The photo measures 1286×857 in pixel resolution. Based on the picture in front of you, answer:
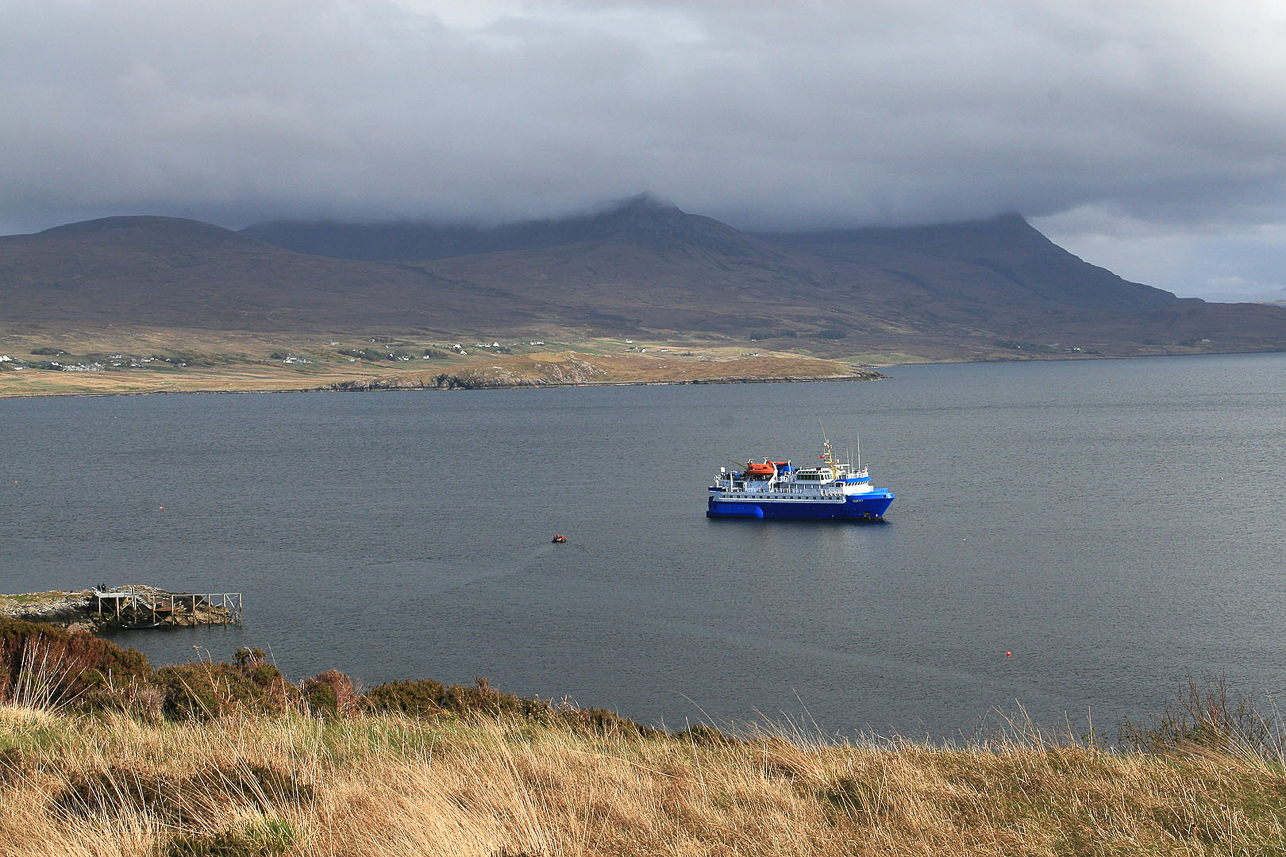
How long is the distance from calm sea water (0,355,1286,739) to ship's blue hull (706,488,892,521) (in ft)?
5.46

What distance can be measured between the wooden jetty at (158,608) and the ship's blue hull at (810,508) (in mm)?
34600

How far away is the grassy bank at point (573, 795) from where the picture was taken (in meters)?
8.06

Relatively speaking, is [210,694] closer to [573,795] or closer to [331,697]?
[331,697]

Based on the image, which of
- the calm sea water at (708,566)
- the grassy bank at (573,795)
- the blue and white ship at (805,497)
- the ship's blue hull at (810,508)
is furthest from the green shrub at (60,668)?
the blue and white ship at (805,497)

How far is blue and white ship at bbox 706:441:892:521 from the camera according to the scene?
72312 millimetres

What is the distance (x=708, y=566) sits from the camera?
190ft

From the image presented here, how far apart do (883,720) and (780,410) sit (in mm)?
135636

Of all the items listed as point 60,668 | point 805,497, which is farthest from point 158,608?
point 805,497

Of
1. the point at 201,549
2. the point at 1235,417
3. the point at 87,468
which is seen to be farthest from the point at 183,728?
the point at 1235,417

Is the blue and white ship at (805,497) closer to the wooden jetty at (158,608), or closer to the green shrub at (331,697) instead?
the wooden jetty at (158,608)

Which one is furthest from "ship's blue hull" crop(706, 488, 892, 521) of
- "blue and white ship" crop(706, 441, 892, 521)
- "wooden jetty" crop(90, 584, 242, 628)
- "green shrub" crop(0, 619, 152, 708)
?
"green shrub" crop(0, 619, 152, 708)

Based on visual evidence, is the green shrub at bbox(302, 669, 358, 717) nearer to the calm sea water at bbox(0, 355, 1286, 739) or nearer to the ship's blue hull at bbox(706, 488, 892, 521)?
the calm sea water at bbox(0, 355, 1286, 739)

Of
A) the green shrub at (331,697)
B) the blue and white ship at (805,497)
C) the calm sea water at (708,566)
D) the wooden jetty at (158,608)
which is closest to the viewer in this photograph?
the green shrub at (331,697)

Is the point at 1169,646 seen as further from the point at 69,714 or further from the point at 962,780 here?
the point at 69,714
